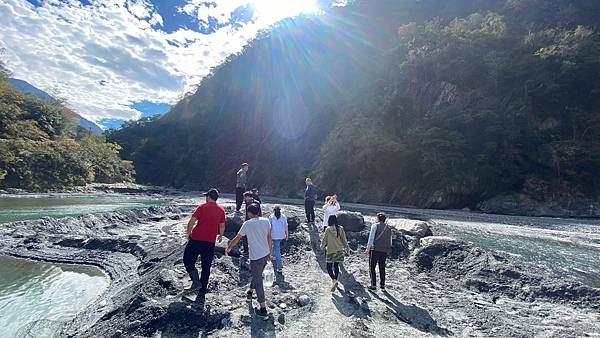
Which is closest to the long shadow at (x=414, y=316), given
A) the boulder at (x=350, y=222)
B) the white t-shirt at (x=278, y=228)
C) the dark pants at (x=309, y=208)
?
the white t-shirt at (x=278, y=228)

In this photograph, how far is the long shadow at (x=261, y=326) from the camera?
558 centimetres

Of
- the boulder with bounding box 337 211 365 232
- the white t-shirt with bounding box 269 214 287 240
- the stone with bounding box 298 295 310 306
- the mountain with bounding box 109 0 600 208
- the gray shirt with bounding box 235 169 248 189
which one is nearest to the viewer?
the stone with bounding box 298 295 310 306

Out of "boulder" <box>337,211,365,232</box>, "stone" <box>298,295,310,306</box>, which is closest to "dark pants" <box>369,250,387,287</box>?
"stone" <box>298,295,310,306</box>

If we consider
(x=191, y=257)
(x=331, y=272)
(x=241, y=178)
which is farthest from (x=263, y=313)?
(x=241, y=178)

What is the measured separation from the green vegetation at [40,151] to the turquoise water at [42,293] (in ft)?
102

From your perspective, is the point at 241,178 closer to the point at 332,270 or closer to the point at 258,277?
the point at 332,270

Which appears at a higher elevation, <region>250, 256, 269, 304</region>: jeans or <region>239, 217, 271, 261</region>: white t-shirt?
<region>239, 217, 271, 261</region>: white t-shirt

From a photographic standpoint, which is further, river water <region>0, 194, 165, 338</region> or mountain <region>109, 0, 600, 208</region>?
mountain <region>109, 0, 600, 208</region>

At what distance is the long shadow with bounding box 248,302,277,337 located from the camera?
5.58 m

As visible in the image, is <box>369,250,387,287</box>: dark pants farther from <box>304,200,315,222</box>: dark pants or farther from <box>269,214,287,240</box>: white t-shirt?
<box>304,200,315,222</box>: dark pants

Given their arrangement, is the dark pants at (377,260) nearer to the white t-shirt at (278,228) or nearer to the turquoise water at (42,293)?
the white t-shirt at (278,228)

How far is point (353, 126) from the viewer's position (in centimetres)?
4244

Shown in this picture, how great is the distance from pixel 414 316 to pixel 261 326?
10.2ft

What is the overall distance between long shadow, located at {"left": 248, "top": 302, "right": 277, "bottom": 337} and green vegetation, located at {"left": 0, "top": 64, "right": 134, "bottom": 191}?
39162 mm
